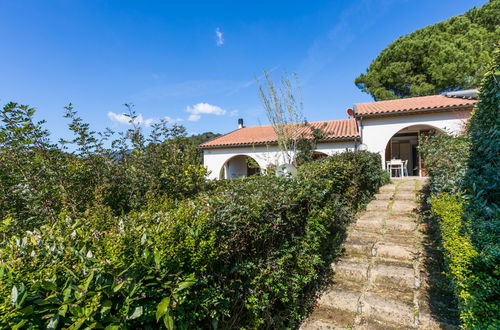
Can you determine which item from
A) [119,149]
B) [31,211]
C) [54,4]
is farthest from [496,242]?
[54,4]

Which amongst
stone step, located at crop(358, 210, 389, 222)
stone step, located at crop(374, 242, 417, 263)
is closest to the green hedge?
stone step, located at crop(374, 242, 417, 263)

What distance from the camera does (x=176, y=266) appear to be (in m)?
1.44

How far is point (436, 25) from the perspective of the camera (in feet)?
65.3

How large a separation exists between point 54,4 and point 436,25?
27179 mm

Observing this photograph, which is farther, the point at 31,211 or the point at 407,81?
the point at 407,81

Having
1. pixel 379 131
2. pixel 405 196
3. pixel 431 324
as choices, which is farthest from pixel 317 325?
pixel 379 131

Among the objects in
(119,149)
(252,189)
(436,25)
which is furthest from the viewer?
(436,25)

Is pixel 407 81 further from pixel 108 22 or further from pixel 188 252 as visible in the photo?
pixel 188 252

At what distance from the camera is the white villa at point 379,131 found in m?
10.5

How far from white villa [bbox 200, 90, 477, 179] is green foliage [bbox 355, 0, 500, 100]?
19.3 ft

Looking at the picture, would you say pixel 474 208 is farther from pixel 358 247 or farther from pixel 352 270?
pixel 358 247

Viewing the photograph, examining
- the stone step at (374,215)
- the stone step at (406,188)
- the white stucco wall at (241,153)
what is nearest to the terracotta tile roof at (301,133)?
the white stucco wall at (241,153)

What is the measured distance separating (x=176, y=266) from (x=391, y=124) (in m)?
13.0

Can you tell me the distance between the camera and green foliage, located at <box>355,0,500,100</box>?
16.2 metres
